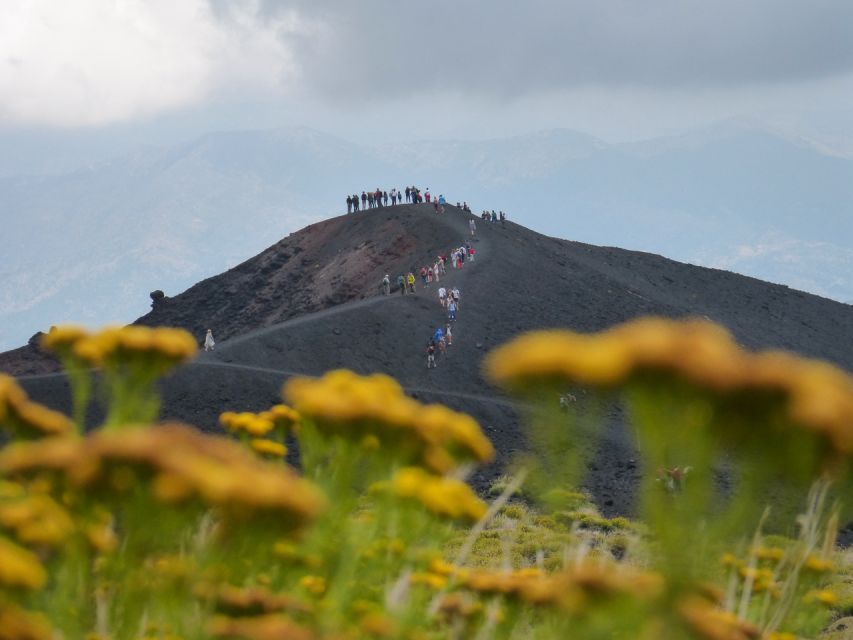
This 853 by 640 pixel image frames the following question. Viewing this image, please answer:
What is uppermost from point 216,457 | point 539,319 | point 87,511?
point 539,319

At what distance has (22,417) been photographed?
3869mm

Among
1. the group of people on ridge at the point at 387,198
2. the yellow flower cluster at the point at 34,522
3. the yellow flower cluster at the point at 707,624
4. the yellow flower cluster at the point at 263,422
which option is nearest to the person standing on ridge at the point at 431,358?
the group of people on ridge at the point at 387,198

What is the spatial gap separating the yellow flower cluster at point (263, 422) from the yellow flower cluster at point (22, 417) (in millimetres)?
737

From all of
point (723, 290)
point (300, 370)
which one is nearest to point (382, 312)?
point (300, 370)

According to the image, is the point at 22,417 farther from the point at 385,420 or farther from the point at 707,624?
the point at 707,624

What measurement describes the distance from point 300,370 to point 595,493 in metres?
11.4

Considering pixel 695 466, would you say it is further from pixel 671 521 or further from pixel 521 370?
pixel 521 370

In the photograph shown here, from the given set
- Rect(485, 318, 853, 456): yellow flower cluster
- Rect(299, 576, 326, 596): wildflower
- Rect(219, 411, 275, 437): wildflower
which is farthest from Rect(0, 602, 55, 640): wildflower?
Rect(219, 411, 275, 437): wildflower

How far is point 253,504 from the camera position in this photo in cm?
246

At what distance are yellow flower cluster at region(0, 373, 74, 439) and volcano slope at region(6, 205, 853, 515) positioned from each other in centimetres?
2223

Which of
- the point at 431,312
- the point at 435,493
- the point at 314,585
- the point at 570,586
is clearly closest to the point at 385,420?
the point at 435,493

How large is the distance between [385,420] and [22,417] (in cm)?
157

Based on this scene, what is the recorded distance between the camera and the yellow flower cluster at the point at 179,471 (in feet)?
8.13

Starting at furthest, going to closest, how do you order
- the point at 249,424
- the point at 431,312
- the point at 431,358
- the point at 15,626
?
the point at 431,312 → the point at 431,358 → the point at 249,424 → the point at 15,626
